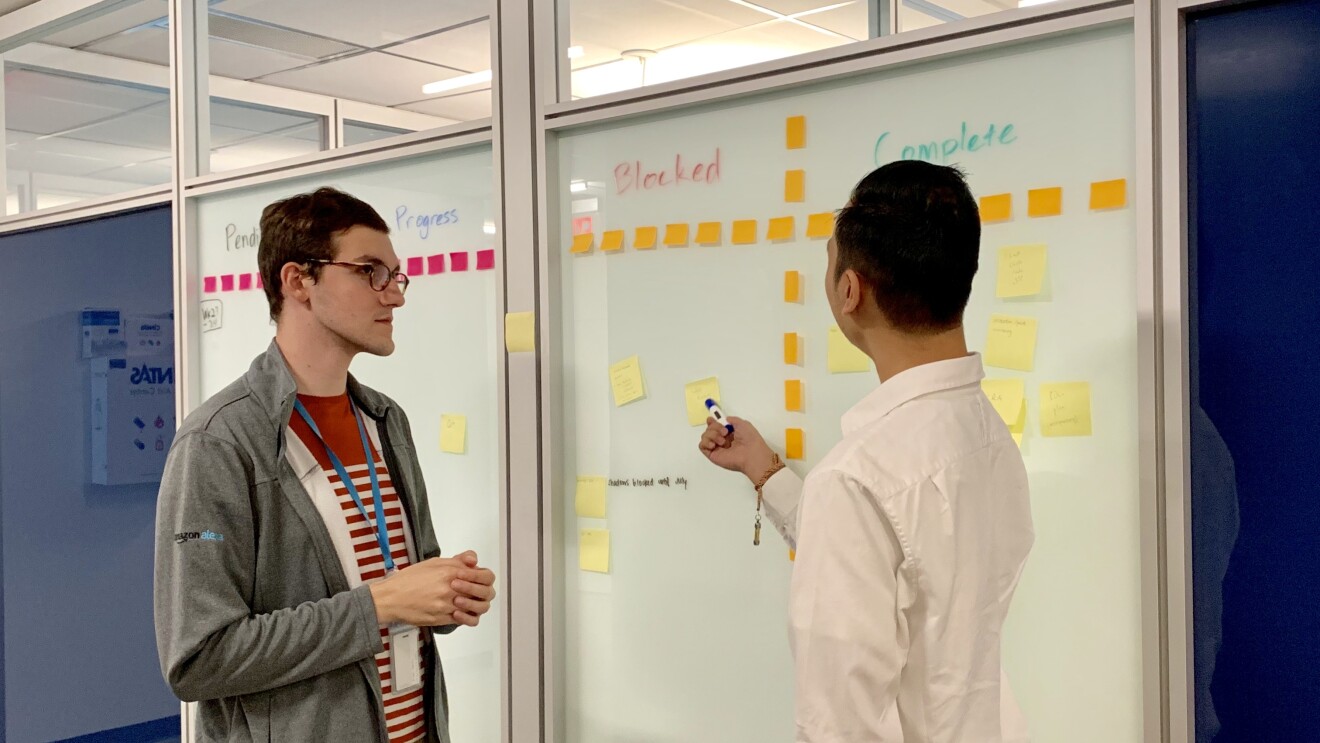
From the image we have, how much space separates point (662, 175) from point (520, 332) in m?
0.44

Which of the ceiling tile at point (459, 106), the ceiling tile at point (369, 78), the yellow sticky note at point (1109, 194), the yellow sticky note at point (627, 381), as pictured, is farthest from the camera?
the ceiling tile at point (369, 78)

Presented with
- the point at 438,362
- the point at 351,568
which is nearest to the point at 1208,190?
the point at 351,568

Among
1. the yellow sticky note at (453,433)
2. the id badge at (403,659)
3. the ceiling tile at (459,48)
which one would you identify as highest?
the ceiling tile at (459,48)

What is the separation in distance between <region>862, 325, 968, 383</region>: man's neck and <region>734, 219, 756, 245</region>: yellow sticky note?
2.43 ft

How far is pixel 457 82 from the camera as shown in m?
2.52

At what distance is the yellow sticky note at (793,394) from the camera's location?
1922 mm

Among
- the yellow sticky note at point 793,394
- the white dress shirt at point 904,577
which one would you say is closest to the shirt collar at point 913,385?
the white dress shirt at point 904,577

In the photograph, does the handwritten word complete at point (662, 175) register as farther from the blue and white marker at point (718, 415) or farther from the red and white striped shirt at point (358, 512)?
the red and white striped shirt at point (358, 512)

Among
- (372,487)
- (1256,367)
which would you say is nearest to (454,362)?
(372,487)

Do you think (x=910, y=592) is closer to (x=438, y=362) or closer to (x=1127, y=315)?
(x=1127, y=315)

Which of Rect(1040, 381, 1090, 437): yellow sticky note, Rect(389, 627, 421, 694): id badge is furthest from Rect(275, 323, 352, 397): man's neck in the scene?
Rect(1040, 381, 1090, 437): yellow sticky note

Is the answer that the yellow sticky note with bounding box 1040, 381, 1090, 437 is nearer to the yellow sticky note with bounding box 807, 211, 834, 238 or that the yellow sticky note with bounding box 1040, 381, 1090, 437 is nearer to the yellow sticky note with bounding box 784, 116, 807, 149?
the yellow sticky note with bounding box 807, 211, 834, 238

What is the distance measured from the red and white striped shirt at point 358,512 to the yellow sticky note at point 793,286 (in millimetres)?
735

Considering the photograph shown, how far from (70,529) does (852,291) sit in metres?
2.97
